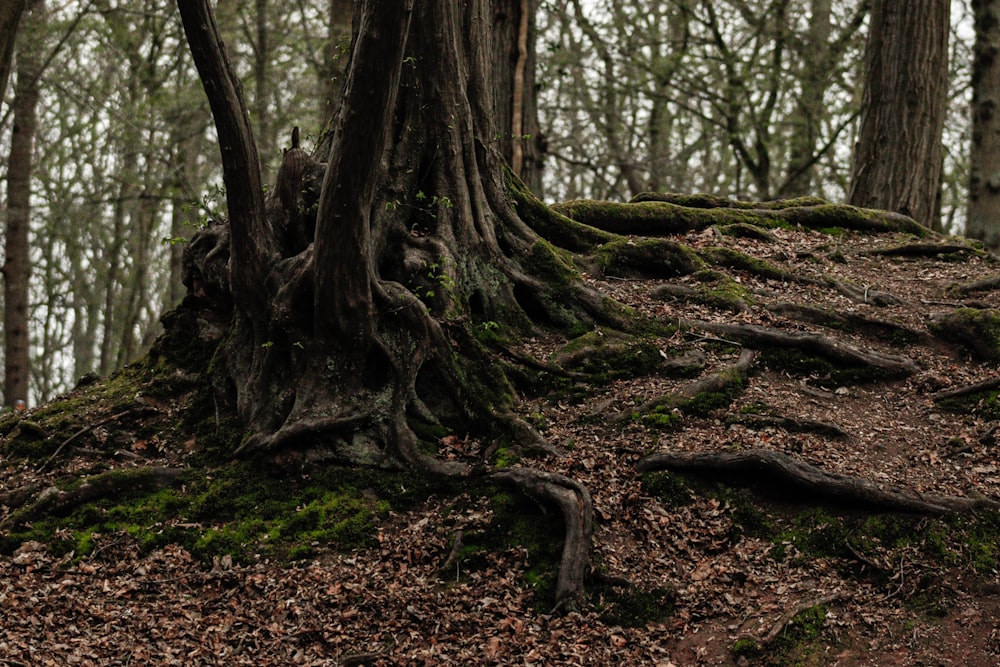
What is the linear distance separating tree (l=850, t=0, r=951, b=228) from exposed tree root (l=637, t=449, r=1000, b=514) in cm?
643

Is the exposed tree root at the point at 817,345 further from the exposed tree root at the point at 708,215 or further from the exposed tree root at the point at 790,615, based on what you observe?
the exposed tree root at the point at 790,615

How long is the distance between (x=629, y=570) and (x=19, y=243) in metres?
12.8

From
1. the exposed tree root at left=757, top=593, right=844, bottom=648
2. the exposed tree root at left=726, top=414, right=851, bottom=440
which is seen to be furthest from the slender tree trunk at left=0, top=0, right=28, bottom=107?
the exposed tree root at left=757, top=593, right=844, bottom=648

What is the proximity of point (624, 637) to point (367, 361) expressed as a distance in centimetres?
288

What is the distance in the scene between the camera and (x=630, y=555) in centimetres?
571

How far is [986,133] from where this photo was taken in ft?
40.2

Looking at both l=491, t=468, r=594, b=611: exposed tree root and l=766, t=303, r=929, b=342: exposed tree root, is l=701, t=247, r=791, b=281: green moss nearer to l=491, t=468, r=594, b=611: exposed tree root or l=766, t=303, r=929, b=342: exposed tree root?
l=766, t=303, r=929, b=342: exposed tree root

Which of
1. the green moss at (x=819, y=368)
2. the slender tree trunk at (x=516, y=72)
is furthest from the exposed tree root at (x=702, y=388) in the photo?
the slender tree trunk at (x=516, y=72)

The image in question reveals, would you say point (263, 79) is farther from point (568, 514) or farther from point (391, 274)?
point (568, 514)

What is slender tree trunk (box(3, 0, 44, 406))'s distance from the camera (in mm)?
13938

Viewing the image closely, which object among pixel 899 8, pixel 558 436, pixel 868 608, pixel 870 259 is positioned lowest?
pixel 868 608

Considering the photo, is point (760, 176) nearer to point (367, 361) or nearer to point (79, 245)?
point (367, 361)

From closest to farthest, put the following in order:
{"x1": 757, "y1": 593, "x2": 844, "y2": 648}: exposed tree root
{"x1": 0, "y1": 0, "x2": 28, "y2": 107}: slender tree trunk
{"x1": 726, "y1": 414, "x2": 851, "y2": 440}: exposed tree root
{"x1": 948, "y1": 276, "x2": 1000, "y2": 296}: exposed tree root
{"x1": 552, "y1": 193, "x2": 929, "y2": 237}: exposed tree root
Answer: {"x1": 757, "y1": 593, "x2": 844, "y2": 648}: exposed tree root, {"x1": 0, "y1": 0, "x2": 28, "y2": 107}: slender tree trunk, {"x1": 726, "y1": 414, "x2": 851, "y2": 440}: exposed tree root, {"x1": 948, "y1": 276, "x2": 1000, "y2": 296}: exposed tree root, {"x1": 552, "y1": 193, "x2": 929, "y2": 237}: exposed tree root

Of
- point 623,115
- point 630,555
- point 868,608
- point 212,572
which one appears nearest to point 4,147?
point 623,115
